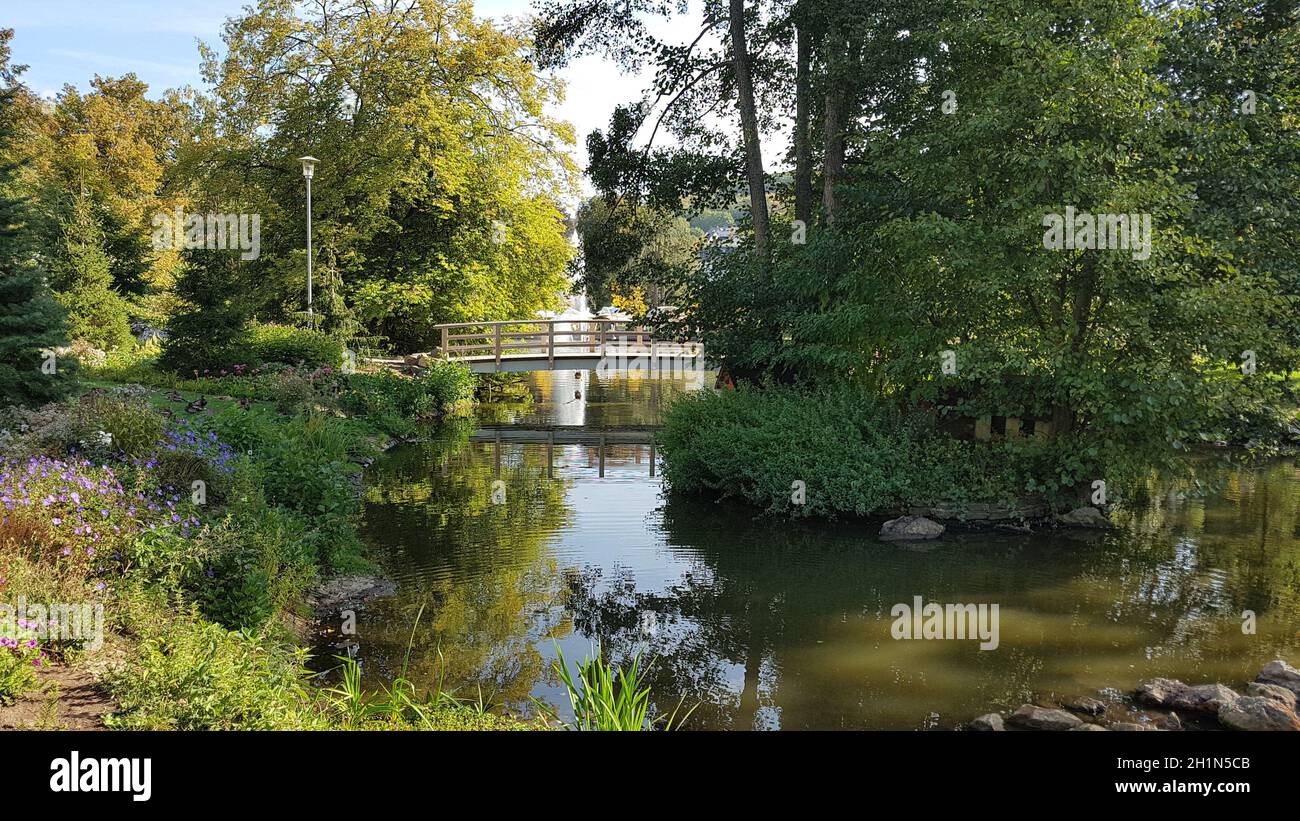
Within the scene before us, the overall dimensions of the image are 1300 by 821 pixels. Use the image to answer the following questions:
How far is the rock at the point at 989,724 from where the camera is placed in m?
6.58

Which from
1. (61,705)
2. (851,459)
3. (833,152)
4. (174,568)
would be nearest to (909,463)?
(851,459)

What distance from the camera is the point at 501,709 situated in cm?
680

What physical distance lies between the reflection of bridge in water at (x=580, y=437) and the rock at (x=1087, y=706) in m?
13.1

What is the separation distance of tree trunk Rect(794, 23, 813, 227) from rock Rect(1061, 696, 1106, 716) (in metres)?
11.8

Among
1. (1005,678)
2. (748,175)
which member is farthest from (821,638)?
(748,175)

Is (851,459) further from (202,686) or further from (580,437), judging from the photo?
(202,686)

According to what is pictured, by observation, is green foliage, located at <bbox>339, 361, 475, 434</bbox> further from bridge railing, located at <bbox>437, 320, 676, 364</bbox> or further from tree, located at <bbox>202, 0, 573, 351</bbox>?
tree, located at <bbox>202, 0, 573, 351</bbox>

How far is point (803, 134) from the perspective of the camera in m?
17.5

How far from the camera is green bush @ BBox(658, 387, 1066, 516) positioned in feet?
43.8

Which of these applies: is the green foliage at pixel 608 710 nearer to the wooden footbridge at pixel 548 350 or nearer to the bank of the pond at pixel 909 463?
the bank of the pond at pixel 909 463

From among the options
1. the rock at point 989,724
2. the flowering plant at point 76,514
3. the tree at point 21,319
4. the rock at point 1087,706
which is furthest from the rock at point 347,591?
the rock at point 1087,706

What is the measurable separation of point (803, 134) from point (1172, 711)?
12879 mm
